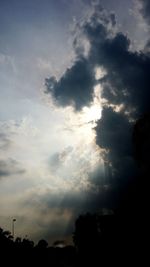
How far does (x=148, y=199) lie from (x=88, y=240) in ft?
157

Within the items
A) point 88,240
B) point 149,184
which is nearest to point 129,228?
point 149,184

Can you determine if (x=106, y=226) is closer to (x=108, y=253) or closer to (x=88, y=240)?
(x=108, y=253)

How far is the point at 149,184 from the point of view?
36.0 metres

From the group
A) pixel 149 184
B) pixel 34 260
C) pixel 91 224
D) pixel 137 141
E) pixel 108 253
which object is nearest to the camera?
pixel 137 141

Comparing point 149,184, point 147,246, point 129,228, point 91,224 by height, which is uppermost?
point 91,224

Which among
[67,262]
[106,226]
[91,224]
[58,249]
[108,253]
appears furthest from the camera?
[58,249]

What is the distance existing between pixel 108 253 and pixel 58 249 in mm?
107010

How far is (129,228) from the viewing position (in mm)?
42156

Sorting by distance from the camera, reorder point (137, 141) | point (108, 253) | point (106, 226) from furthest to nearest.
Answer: point (106, 226) < point (108, 253) < point (137, 141)

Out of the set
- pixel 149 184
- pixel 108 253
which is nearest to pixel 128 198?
pixel 149 184

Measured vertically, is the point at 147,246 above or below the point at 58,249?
below

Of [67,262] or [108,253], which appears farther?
[67,262]

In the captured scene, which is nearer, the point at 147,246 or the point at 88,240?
the point at 147,246

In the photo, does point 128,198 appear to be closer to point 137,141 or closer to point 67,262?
point 137,141
